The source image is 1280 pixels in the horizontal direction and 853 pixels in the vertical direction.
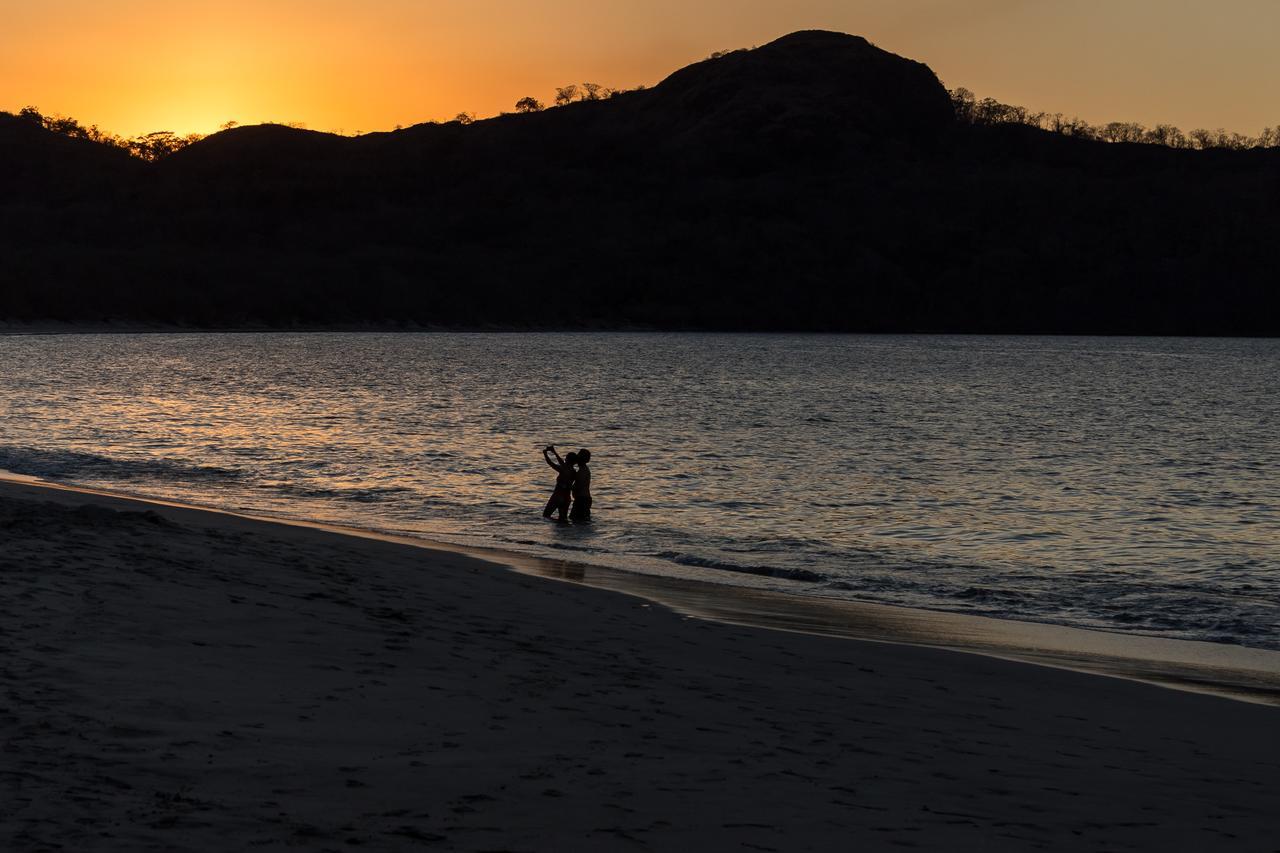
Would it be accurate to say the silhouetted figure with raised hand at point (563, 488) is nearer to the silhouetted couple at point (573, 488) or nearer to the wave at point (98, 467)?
the silhouetted couple at point (573, 488)

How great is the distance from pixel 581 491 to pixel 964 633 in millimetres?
10100

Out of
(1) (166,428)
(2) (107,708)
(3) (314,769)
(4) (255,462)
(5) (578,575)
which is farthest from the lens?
(1) (166,428)

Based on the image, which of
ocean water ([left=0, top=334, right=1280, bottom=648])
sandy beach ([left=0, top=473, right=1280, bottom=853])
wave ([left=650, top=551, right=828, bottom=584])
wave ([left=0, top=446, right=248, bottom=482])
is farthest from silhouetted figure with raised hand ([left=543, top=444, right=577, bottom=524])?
sandy beach ([left=0, top=473, right=1280, bottom=853])

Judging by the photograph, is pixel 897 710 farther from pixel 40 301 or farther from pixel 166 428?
pixel 40 301

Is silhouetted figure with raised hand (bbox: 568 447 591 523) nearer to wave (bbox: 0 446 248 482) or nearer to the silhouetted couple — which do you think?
the silhouetted couple

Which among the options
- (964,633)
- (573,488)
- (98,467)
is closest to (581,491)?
(573,488)

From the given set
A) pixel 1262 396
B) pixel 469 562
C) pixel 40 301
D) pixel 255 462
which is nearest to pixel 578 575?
pixel 469 562

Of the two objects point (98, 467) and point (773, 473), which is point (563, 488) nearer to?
point (773, 473)

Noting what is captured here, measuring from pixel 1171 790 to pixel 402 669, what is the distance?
4794mm

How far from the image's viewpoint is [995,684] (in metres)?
9.88

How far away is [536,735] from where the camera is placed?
7090 mm

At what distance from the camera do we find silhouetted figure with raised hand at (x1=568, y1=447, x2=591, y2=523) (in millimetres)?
22172

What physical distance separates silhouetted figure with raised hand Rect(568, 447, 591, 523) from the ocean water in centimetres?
58

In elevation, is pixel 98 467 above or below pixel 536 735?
below
